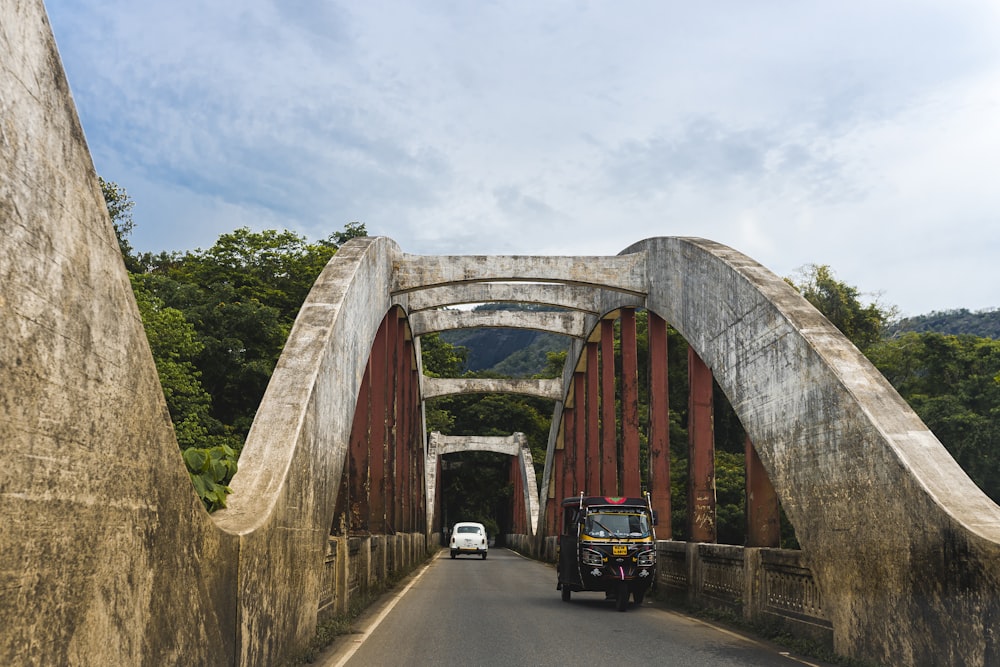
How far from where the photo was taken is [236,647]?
6.05 m

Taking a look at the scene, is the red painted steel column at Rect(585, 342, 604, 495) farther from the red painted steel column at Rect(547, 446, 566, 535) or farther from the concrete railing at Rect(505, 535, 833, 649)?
the concrete railing at Rect(505, 535, 833, 649)

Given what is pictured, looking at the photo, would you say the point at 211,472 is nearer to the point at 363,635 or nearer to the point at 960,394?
the point at 363,635

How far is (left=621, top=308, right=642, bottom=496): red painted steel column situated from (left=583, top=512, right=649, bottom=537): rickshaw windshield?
5364mm

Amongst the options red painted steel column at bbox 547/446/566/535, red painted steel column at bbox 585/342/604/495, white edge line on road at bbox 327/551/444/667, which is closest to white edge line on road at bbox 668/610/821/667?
white edge line on road at bbox 327/551/444/667

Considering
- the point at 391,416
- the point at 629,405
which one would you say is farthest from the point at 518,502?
the point at 629,405

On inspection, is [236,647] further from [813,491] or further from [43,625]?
[813,491]

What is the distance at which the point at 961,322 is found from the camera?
293ft

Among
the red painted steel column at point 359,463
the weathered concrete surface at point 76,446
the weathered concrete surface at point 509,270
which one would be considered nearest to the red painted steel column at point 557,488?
the weathered concrete surface at point 509,270

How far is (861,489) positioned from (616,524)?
7.19 meters

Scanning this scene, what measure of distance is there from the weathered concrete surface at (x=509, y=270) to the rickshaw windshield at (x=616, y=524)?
4486 millimetres

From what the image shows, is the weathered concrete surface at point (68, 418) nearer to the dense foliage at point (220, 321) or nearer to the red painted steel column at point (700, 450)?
the dense foliage at point (220, 321)

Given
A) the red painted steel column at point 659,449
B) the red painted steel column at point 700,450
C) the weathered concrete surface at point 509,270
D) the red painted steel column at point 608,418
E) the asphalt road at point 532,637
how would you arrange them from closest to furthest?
the asphalt road at point 532,637 → the red painted steel column at point 700,450 → the weathered concrete surface at point 509,270 → the red painted steel column at point 659,449 → the red painted steel column at point 608,418

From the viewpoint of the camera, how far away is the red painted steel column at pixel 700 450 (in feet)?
50.0

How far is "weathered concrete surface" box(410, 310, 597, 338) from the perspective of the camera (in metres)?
27.4
